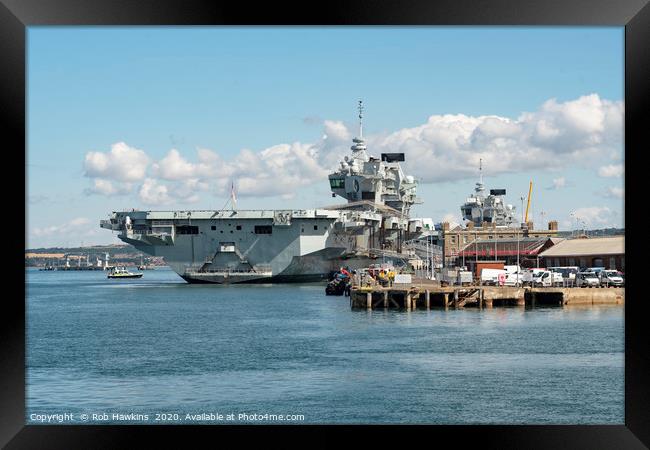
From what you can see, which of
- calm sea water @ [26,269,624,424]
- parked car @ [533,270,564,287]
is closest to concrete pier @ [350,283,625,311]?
calm sea water @ [26,269,624,424]

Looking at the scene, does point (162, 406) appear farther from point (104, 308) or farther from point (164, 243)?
point (164, 243)

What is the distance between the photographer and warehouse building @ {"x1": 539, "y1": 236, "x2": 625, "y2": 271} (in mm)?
46781

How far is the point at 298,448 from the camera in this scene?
738cm

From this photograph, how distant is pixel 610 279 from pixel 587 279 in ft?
3.43

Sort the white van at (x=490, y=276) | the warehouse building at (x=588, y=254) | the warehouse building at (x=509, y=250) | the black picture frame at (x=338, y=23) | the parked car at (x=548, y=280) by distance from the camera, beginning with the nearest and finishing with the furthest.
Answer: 1. the black picture frame at (x=338, y=23)
2. the parked car at (x=548, y=280)
3. the white van at (x=490, y=276)
4. the warehouse building at (x=588, y=254)
5. the warehouse building at (x=509, y=250)

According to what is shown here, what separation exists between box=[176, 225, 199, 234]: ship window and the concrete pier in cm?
2098

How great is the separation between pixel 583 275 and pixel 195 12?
38.7 metres

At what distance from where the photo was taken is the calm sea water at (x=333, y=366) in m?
14.5

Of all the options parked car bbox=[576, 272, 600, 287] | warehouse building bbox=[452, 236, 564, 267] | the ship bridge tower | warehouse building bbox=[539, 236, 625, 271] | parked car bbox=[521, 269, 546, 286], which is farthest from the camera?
the ship bridge tower

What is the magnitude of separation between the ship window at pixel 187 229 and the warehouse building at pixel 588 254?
22179 mm

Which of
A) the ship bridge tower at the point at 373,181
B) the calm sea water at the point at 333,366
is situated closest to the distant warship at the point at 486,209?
the ship bridge tower at the point at 373,181

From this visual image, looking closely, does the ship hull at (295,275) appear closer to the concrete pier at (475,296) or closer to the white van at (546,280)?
the white van at (546,280)

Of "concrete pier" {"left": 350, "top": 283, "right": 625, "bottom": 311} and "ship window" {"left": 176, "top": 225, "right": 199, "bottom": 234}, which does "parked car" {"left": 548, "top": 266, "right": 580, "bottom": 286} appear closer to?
"concrete pier" {"left": 350, "top": 283, "right": 625, "bottom": 311}

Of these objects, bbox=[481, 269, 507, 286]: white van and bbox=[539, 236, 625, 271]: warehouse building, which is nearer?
bbox=[481, 269, 507, 286]: white van
